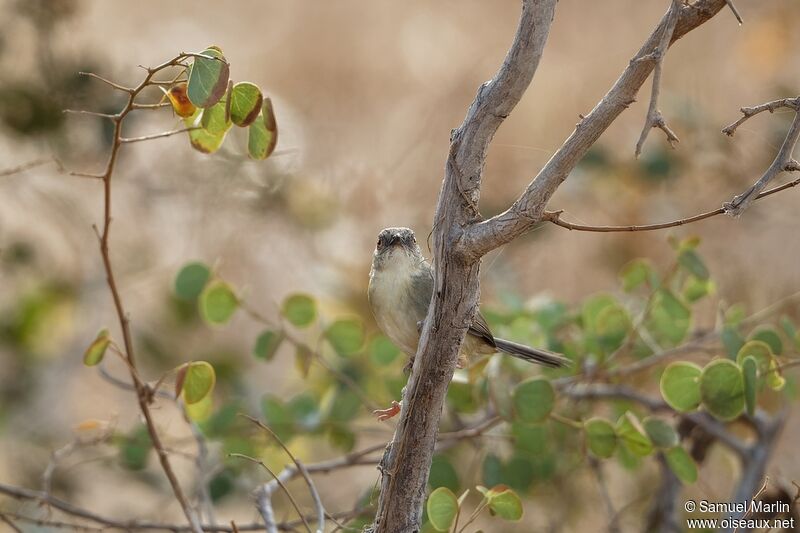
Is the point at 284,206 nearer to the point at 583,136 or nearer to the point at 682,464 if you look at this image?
the point at 682,464

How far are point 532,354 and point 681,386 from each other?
56cm

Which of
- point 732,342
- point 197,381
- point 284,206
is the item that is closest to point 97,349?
point 197,381

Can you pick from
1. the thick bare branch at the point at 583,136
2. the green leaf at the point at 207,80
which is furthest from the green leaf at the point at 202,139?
the thick bare branch at the point at 583,136

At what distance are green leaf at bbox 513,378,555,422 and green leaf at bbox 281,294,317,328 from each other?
0.56 metres

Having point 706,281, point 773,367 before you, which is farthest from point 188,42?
point 773,367

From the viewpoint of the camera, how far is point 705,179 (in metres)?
4.10

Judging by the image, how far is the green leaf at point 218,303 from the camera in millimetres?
2164

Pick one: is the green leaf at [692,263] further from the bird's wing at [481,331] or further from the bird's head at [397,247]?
the bird's head at [397,247]

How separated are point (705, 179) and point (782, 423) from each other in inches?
79.8

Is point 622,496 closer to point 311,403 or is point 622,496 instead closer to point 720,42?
point 311,403

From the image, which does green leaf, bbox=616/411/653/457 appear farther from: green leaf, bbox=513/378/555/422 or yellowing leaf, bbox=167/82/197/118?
yellowing leaf, bbox=167/82/197/118

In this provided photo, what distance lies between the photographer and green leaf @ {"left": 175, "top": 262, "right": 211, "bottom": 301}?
2174 mm

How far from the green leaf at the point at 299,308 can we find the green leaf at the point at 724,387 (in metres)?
0.94

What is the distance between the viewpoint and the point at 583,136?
3.70ft
